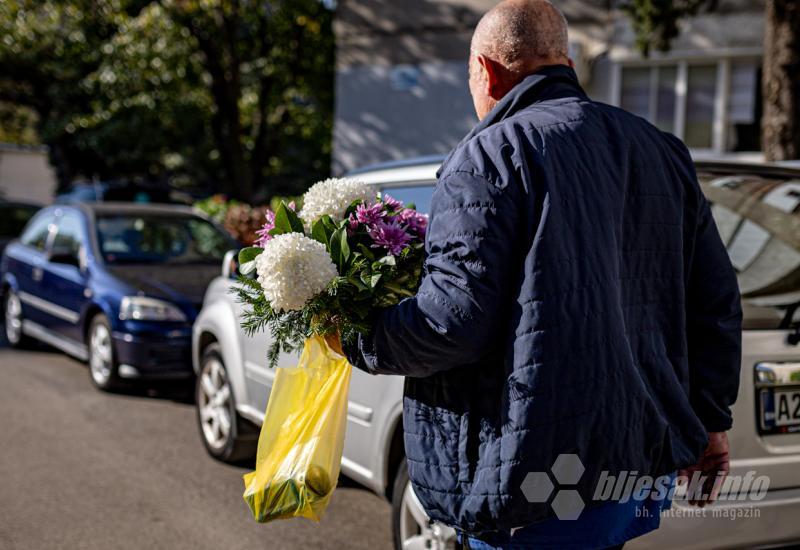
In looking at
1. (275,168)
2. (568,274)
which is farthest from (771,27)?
(275,168)

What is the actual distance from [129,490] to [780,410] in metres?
3.48

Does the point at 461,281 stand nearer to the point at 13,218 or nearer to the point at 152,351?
the point at 152,351

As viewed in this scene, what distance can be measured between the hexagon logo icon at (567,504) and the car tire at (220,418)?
356 centimetres

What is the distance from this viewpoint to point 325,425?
7.47ft

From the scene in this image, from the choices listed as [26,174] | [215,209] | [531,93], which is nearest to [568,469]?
[531,93]

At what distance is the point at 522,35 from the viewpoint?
203 centimetres

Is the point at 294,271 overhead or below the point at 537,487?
overhead

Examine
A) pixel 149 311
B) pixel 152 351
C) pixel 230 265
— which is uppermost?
pixel 230 265

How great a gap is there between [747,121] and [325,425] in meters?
11.1

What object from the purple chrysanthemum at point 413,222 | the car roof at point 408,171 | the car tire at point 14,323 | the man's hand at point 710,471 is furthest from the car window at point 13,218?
the man's hand at point 710,471

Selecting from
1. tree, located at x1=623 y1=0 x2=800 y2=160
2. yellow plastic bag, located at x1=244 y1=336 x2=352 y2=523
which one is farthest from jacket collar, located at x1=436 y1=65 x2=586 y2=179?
tree, located at x1=623 y1=0 x2=800 y2=160

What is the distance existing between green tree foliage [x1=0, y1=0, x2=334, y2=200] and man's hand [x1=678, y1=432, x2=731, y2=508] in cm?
1248

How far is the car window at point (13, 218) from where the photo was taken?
13.4m

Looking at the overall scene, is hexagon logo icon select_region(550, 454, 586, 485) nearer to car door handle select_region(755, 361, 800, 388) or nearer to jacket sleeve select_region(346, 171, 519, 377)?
jacket sleeve select_region(346, 171, 519, 377)
